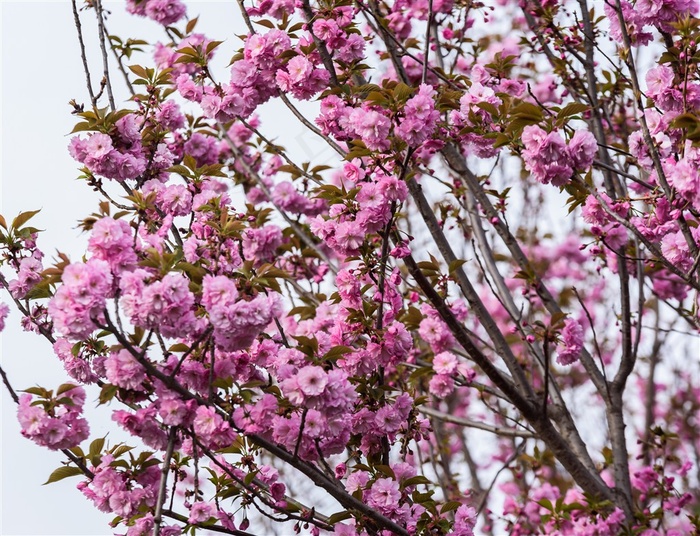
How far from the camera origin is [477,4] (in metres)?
4.58

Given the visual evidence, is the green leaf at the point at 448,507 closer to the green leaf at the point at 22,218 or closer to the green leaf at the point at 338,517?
the green leaf at the point at 338,517

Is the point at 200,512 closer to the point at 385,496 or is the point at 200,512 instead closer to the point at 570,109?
the point at 385,496

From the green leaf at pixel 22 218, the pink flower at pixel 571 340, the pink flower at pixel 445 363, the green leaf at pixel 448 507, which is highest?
the pink flower at pixel 571 340

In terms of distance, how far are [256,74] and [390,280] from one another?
1.10 meters

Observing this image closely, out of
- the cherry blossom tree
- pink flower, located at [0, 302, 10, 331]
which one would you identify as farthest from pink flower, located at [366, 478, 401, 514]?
pink flower, located at [0, 302, 10, 331]

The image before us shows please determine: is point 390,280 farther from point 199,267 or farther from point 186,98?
point 186,98

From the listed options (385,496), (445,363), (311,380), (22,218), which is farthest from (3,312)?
(445,363)

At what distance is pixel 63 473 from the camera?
275 centimetres

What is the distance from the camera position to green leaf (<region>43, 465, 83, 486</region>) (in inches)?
107

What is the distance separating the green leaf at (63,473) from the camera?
272cm

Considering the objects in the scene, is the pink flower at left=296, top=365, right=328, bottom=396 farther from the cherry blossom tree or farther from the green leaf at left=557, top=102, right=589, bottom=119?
the green leaf at left=557, top=102, right=589, bottom=119

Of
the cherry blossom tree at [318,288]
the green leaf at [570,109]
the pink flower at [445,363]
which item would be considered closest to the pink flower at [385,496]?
the cherry blossom tree at [318,288]

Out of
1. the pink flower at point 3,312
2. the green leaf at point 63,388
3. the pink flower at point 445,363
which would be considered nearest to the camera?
the green leaf at point 63,388

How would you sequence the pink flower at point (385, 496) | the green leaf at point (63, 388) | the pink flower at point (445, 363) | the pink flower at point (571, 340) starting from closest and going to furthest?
the green leaf at point (63, 388) < the pink flower at point (385, 496) < the pink flower at point (571, 340) < the pink flower at point (445, 363)
